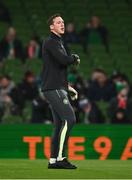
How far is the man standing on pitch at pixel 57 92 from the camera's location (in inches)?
470

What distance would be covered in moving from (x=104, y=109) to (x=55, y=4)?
20.2ft

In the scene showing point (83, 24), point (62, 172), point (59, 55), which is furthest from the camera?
point (83, 24)

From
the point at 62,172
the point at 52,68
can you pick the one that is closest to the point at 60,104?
the point at 52,68

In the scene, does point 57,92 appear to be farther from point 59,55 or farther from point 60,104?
point 59,55

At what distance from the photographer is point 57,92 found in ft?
39.4

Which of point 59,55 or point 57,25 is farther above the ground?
point 57,25

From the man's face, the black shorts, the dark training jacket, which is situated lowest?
the black shorts

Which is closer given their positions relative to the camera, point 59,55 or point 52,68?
point 59,55

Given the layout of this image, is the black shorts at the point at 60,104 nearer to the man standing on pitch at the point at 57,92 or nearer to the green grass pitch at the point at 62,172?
the man standing on pitch at the point at 57,92

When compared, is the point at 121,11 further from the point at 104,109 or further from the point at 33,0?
the point at 104,109

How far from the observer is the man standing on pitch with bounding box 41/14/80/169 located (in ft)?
39.2

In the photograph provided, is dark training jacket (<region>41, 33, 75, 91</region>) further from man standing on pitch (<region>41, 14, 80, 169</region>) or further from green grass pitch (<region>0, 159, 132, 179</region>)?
green grass pitch (<region>0, 159, 132, 179</region>)

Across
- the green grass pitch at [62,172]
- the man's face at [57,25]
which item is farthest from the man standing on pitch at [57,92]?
the green grass pitch at [62,172]

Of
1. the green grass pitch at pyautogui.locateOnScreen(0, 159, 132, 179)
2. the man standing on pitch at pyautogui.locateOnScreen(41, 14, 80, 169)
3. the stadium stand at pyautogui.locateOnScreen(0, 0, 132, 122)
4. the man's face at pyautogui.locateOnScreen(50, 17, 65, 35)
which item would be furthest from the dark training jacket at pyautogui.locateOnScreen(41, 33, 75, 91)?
the stadium stand at pyautogui.locateOnScreen(0, 0, 132, 122)
